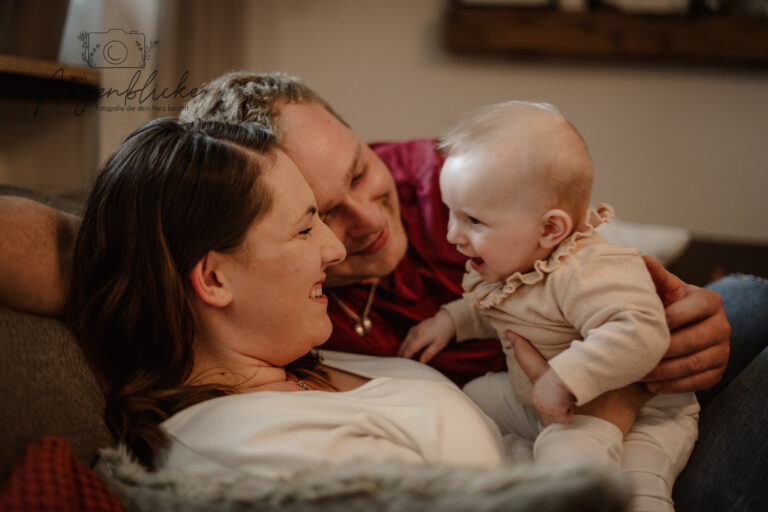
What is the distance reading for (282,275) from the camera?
99 cm

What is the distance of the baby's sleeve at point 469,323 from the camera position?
1.36 metres

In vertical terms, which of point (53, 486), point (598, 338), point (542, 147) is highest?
point (542, 147)

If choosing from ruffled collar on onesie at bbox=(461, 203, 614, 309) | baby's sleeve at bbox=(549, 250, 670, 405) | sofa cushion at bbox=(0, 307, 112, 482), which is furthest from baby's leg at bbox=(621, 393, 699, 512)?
sofa cushion at bbox=(0, 307, 112, 482)

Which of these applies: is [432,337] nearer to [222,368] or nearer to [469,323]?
[469,323]

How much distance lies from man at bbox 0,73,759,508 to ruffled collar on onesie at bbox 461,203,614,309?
0.19 m

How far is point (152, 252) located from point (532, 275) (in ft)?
2.16

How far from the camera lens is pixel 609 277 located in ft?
3.31

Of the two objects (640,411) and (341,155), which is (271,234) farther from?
(640,411)

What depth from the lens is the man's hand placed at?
1.09 meters

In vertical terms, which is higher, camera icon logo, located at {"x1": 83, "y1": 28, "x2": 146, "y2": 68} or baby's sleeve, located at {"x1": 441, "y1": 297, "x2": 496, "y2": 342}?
camera icon logo, located at {"x1": 83, "y1": 28, "x2": 146, "y2": 68}

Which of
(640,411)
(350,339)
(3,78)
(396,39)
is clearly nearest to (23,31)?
(3,78)

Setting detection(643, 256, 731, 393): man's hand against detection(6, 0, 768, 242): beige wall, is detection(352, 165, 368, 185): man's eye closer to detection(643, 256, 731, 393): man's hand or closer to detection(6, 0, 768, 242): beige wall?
detection(643, 256, 731, 393): man's hand

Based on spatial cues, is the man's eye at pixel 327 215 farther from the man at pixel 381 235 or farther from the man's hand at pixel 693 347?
the man's hand at pixel 693 347

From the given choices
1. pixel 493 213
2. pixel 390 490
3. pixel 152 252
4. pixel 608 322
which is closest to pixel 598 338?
pixel 608 322
